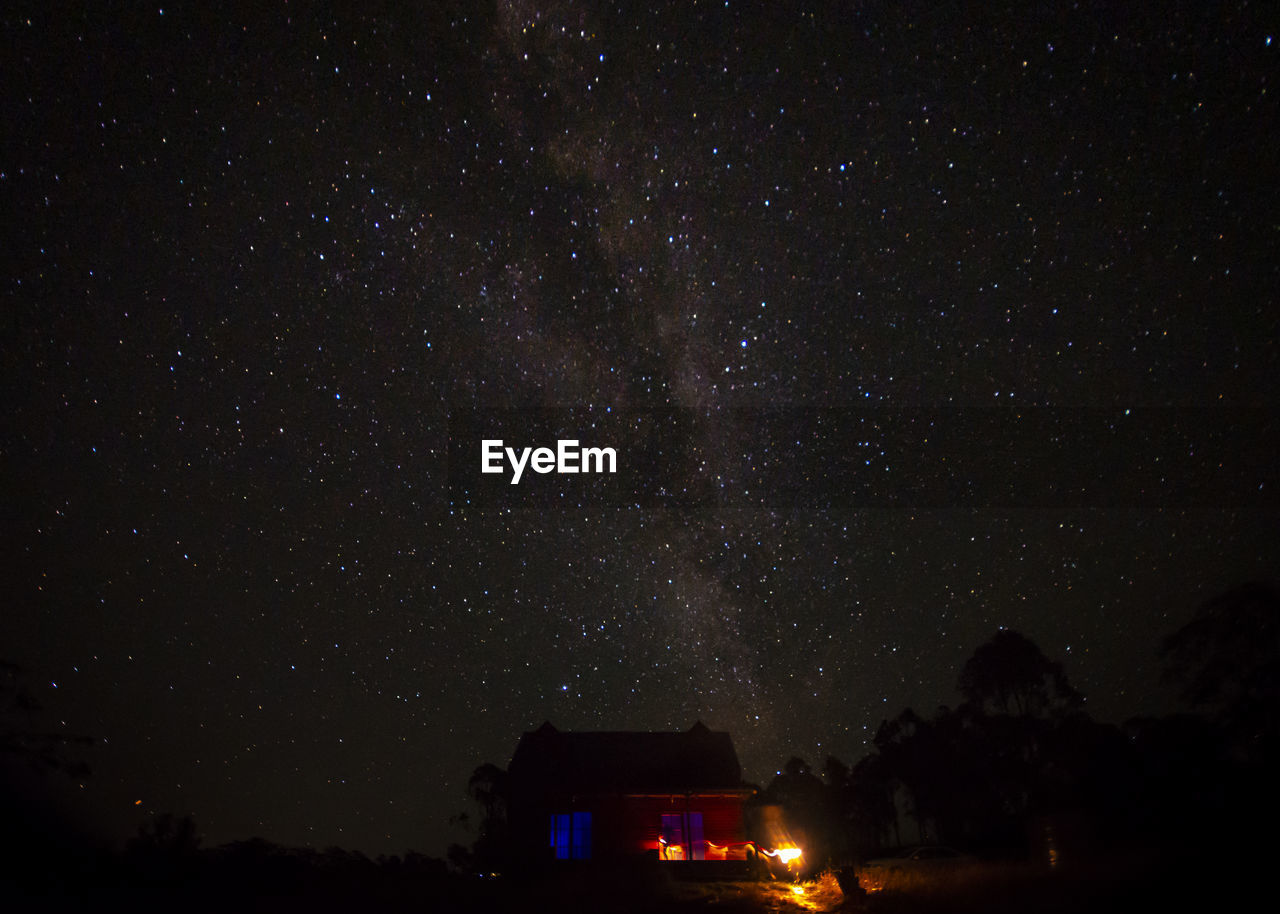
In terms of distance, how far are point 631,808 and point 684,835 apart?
152 cm

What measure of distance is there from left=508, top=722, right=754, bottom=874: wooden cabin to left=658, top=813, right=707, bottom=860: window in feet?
0.08

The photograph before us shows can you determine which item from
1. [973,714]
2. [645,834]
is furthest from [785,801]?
[645,834]

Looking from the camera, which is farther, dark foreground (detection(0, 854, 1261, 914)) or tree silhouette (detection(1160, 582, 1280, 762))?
tree silhouette (detection(1160, 582, 1280, 762))

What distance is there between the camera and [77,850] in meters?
17.2

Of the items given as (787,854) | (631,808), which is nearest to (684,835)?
(631,808)

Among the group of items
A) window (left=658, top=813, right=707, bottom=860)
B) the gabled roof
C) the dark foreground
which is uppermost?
the gabled roof

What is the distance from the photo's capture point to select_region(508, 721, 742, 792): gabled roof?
21984mm

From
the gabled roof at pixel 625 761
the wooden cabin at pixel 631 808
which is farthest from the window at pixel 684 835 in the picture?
the gabled roof at pixel 625 761

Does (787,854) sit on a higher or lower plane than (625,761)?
lower

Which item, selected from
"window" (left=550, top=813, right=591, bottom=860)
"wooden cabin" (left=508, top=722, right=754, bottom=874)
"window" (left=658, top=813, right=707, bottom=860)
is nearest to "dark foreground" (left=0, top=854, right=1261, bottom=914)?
"window" (left=658, top=813, right=707, bottom=860)

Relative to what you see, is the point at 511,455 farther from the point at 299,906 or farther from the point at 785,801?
the point at 785,801

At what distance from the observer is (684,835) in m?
21.6

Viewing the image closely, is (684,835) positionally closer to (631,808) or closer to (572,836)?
(631,808)

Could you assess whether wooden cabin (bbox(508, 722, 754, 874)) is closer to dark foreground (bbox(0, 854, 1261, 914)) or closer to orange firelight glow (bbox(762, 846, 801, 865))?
orange firelight glow (bbox(762, 846, 801, 865))
